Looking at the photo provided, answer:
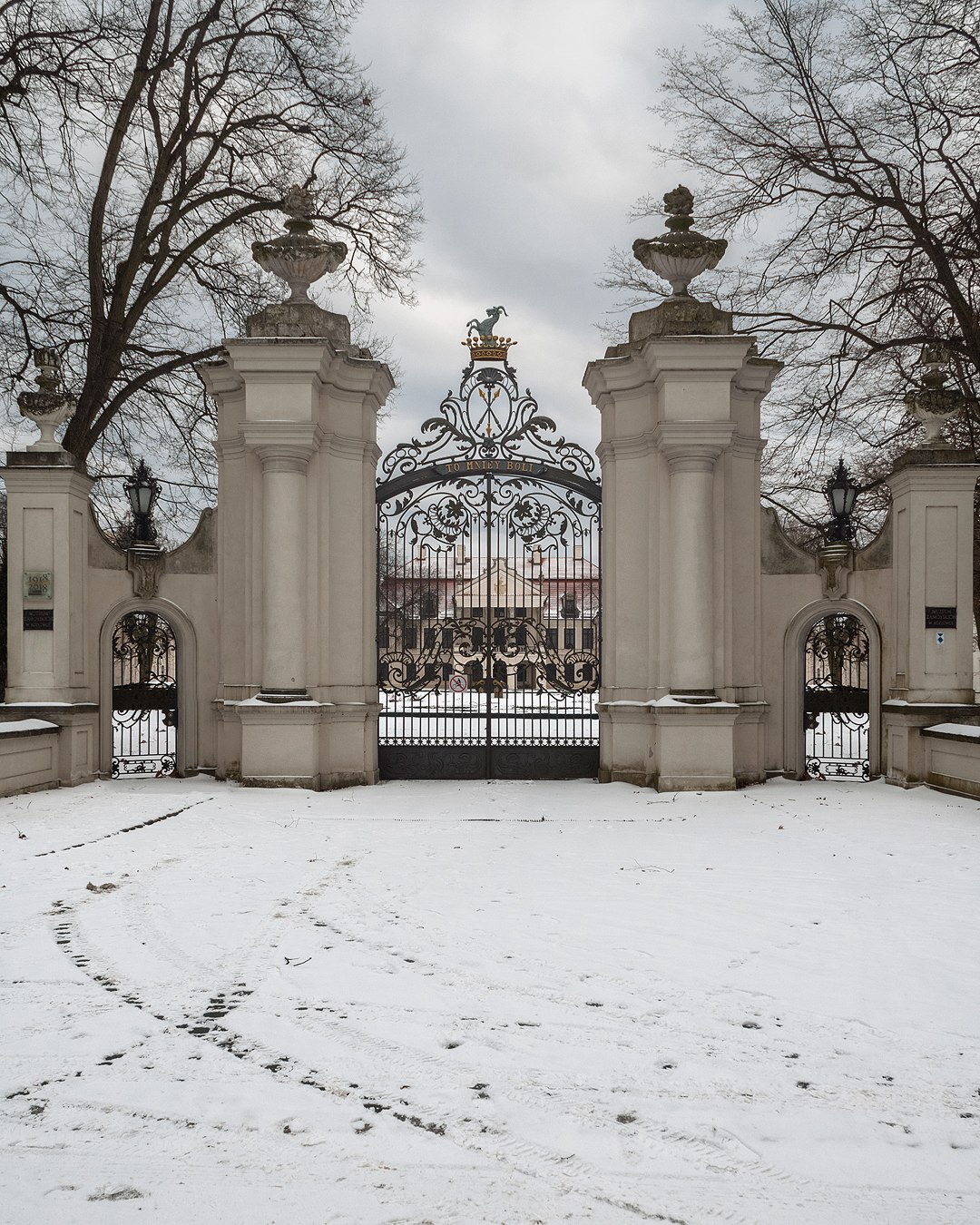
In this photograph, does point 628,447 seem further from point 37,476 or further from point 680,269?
point 37,476

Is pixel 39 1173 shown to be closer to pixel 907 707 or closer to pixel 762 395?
pixel 907 707

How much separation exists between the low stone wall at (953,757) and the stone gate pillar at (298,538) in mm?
6097

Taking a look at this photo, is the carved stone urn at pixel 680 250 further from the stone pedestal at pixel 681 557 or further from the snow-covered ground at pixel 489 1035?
the snow-covered ground at pixel 489 1035

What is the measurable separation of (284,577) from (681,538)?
14.2ft

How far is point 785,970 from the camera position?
449cm

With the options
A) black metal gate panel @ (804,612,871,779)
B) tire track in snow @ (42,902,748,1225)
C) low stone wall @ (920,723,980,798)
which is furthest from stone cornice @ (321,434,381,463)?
tire track in snow @ (42,902,748,1225)

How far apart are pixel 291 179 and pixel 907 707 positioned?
1242 cm

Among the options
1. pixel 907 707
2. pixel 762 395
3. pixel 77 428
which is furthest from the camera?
pixel 77 428

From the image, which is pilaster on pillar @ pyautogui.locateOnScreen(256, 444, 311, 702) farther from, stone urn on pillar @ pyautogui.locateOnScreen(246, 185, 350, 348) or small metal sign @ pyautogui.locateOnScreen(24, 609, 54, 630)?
small metal sign @ pyautogui.locateOnScreen(24, 609, 54, 630)

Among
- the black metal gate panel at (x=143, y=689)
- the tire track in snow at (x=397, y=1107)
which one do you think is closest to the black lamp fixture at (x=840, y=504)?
the black metal gate panel at (x=143, y=689)

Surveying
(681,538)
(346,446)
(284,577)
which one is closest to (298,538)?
(284,577)

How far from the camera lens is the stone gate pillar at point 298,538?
1077cm

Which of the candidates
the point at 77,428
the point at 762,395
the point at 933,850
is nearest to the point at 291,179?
the point at 77,428

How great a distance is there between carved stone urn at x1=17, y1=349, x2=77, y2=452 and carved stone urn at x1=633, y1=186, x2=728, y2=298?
6.73m
